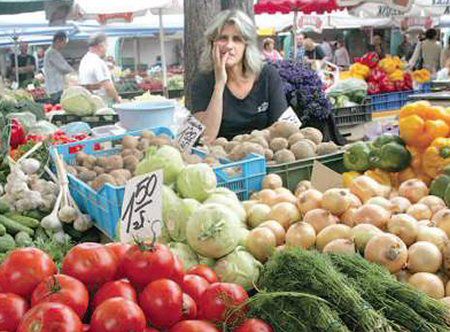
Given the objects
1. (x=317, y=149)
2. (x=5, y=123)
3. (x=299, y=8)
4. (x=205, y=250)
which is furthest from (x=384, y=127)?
(x=299, y=8)

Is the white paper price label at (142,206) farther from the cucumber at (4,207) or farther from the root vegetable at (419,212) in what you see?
the cucumber at (4,207)

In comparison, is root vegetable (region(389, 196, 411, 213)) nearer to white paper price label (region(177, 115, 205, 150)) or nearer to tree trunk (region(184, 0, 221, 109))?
white paper price label (region(177, 115, 205, 150))

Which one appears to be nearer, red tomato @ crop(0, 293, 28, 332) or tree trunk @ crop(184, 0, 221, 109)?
red tomato @ crop(0, 293, 28, 332)

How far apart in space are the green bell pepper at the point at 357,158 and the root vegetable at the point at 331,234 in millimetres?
933

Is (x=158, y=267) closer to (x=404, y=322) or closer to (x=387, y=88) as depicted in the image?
(x=404, y=322)

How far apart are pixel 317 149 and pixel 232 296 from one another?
76.0 inches

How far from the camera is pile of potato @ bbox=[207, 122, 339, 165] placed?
3219 millimetres

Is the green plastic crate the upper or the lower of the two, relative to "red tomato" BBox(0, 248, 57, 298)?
lower

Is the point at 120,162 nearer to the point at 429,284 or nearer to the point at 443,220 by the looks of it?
the point at 443,220

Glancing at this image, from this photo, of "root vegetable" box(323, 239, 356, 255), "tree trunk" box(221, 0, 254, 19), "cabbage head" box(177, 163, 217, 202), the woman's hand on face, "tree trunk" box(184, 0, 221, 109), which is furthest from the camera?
"tree trunk" box(221, 0, 254, 19)

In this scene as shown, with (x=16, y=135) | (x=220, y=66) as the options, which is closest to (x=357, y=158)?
(x=220, y=66)

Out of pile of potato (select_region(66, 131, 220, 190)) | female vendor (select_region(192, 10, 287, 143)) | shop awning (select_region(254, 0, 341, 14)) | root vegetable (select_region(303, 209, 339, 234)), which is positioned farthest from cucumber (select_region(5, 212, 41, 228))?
shop awning (select_region(254, 0, 341, 14))

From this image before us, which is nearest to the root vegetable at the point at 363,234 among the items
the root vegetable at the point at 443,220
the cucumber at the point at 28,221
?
the root vegetable at the point at 443,220

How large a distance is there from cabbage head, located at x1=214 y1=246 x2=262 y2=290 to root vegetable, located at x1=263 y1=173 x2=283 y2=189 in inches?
31.4
